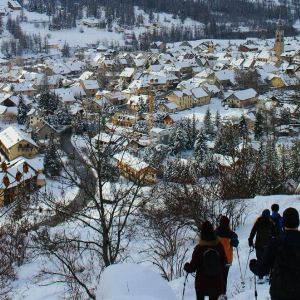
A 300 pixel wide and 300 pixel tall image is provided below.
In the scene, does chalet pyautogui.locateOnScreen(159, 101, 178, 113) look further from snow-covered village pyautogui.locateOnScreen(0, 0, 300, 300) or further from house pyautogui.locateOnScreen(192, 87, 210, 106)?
house pyautogui.locateOnScreen(192, 87, 210, 106)

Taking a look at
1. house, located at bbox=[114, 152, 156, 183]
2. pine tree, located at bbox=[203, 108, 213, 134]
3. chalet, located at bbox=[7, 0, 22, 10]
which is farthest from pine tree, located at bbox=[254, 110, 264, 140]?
chalet, located at bbox=[7, 0, 22, 10]

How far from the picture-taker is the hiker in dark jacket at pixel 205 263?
9.11ft

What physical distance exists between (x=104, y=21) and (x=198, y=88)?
4063 centimetres

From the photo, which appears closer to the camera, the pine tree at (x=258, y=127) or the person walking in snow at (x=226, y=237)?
the person walking in snow at (x=226, y=237)

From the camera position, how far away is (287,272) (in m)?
2.17

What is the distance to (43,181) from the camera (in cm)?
1642

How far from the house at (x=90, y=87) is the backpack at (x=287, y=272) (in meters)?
31.5

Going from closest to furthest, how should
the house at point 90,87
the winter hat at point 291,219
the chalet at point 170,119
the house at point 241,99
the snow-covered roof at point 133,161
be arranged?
the winter hat at point 291,219 < the snow-covered roof at point 133,161 < the chalet at point 170,119 < the house at point 241,99 < the house at point 90,87

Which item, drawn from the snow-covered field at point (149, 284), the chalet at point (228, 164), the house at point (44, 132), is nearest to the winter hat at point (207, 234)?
the snow-covered field at point (149, 284)

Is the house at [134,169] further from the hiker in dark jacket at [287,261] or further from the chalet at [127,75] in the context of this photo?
the chalet at [127,75]

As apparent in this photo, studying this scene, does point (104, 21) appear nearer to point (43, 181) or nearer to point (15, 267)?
point (43, 181)

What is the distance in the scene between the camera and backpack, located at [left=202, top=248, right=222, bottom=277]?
8.96 ft

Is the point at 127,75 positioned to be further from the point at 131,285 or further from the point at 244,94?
the point at 131,285

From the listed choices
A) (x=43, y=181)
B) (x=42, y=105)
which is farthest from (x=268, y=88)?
(x=43, y=181)
